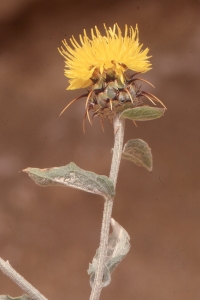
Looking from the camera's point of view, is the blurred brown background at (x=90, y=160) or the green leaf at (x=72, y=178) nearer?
the green leaf at (x=72, y=178)

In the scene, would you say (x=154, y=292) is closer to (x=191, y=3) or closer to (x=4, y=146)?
(x=4, y=146)

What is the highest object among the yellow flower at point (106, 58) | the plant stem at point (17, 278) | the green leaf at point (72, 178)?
the yellow flower at point (106, 58)

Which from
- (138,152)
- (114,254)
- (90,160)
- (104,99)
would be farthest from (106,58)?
(90,160)

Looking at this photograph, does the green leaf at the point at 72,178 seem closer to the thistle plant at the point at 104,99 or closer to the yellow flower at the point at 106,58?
the thistle plant at the point at 104,99

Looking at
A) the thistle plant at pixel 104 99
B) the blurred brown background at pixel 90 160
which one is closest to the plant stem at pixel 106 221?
the thistle plant at pixel 104 99

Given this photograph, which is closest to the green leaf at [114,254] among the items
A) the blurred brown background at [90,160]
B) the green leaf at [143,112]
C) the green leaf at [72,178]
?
the green leaf at [72,178]

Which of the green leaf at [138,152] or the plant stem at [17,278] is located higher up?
the green leaf at [138,152]
